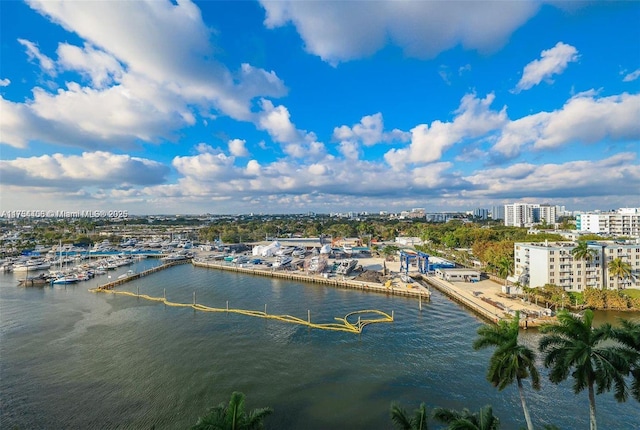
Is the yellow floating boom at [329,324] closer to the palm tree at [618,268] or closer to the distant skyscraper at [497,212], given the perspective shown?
the palm tree at [618,268]

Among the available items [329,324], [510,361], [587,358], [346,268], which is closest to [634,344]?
[587,358]

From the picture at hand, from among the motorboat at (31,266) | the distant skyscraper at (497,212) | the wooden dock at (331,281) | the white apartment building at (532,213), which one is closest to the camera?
the wooden dock at (331,281)

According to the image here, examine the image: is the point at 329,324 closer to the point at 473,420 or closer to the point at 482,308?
the point at 482,308

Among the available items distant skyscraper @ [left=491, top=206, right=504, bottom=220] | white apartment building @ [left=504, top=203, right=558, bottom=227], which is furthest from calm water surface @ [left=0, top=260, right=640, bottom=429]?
distant skyscraper @ [left=491, top=206, right=504, bottom=220]

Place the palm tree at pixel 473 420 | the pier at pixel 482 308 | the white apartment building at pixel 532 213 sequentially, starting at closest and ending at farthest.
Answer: the palm tree at pixel 473 420 < the pier at pixel 482 308 < the white apartment building at pixel 532 213

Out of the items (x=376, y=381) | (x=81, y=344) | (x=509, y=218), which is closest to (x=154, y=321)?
(x=81, y=344)

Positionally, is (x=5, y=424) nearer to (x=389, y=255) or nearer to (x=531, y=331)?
(x=531, y=331)

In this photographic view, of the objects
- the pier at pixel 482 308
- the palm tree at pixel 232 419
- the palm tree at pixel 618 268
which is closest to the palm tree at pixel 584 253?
the palm tree at pixel 618 268
